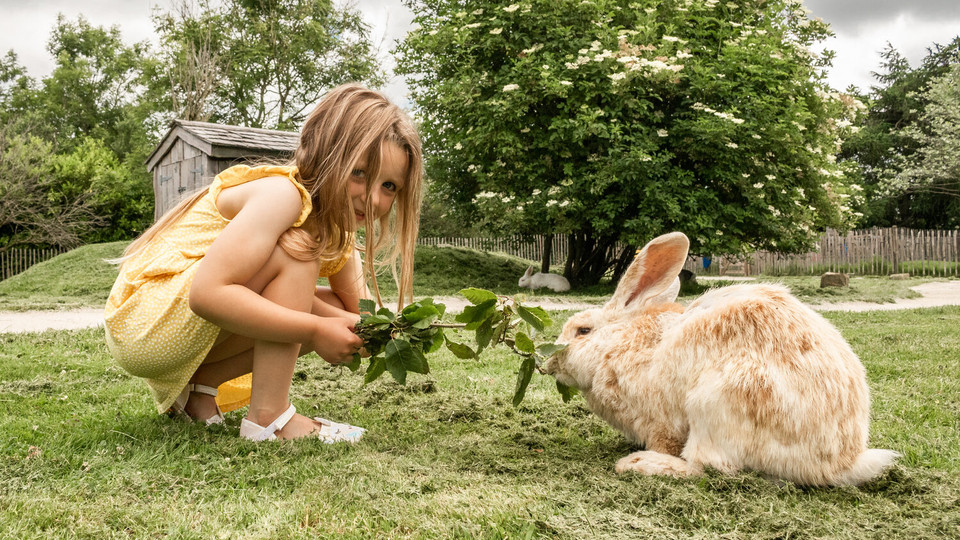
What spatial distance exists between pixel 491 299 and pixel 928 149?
2823cm

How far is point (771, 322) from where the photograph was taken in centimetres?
191

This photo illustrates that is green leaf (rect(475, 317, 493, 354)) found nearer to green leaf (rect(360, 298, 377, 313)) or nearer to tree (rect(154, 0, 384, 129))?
green leaf (rect(360, 298, 377, 313))

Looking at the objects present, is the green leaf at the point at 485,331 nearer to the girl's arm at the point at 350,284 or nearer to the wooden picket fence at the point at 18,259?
the girl's arm at the point at 350,284

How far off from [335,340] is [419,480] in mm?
549

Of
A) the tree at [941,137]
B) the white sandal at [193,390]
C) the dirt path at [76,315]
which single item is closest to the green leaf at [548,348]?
the white sandal at [193,390]

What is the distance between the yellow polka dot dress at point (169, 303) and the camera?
229 centimetres

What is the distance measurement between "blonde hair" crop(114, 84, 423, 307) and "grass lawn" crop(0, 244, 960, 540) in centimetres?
66

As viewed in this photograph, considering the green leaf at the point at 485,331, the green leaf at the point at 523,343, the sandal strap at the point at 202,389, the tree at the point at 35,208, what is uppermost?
the tree at the point at 35,208

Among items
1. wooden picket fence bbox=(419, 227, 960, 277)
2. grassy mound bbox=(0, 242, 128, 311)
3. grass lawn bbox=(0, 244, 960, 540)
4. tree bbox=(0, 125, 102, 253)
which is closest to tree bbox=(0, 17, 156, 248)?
tree bbox=(0, 125, 102, 253)

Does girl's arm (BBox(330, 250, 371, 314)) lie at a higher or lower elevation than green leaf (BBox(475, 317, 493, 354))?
higher

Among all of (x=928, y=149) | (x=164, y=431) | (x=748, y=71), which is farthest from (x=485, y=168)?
(x=928, y=149)

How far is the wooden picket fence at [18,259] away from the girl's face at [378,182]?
53.7 ft

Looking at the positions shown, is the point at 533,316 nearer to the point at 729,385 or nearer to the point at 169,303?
the point at 729,385

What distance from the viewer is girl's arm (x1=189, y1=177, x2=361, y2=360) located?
210 cm
